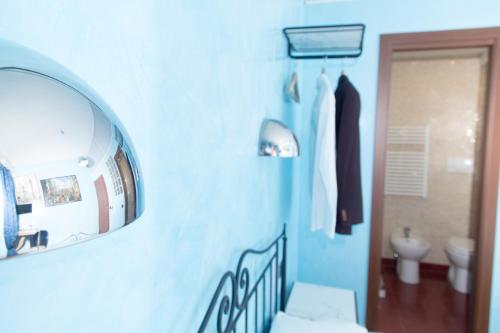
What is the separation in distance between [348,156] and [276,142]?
2.35ft

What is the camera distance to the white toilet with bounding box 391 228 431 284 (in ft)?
9.73

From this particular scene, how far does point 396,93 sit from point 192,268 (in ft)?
10.9

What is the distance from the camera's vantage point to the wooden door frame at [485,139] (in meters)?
1.92

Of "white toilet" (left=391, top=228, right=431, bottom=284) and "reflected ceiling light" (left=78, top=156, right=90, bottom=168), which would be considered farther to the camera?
"white toilet" (left=391, top=228, right=431, bottom=284)

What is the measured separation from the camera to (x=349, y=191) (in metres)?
1.71

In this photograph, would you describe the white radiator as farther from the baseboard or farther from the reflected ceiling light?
the reflected ceiling light

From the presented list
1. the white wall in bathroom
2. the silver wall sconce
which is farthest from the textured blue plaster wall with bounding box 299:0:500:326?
the white wall in bathroom

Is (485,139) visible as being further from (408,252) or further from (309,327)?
(309,327)

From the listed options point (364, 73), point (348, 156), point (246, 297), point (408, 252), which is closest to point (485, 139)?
point (364, 73)

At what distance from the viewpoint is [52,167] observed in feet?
0.64

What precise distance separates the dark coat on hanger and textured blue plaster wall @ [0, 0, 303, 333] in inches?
30.0

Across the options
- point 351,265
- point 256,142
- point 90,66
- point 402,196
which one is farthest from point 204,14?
point 402,196

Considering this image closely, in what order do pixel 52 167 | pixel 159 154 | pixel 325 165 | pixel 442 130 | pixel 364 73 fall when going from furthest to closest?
pixel 442 130 < pixel 364 73 < pixel 325 165 < pixel 159 154 < pixel 52 167

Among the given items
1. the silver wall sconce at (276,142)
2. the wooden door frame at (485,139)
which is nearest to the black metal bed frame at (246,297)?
the silver wall sconce at (276,142)
